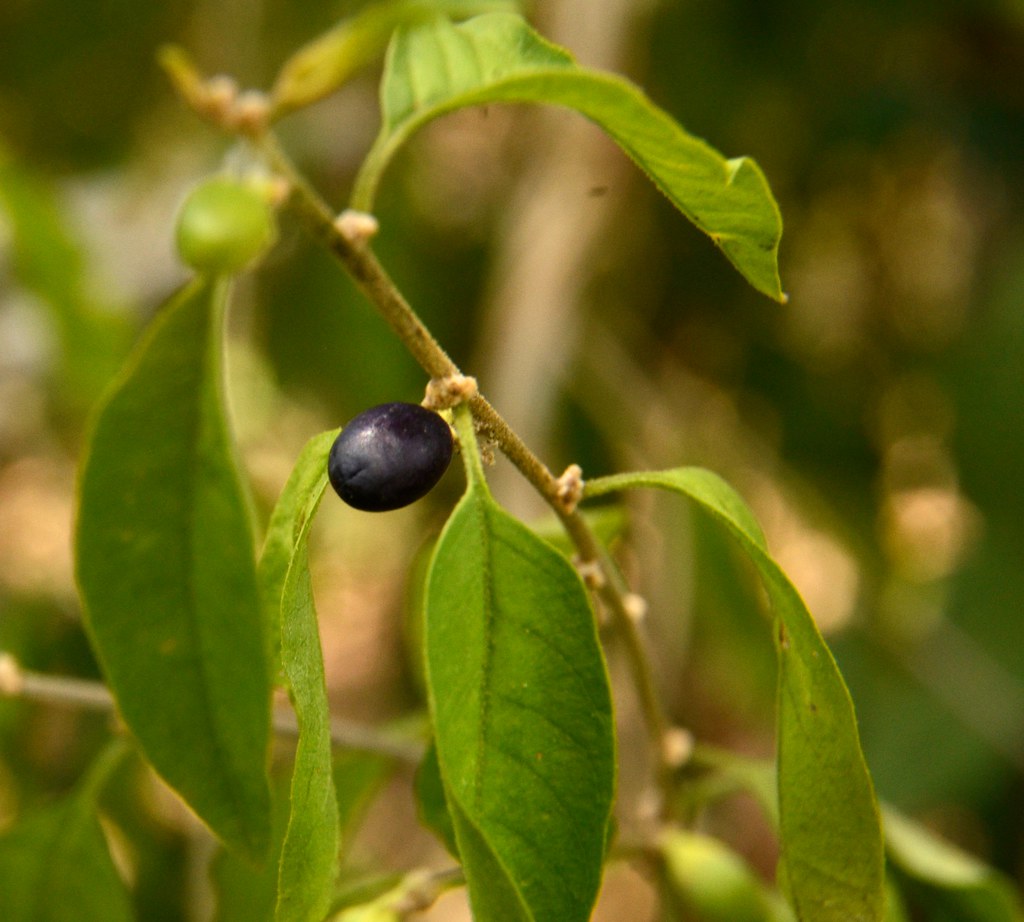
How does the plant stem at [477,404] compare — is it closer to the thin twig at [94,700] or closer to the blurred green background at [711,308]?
the thin twig at [94,700]

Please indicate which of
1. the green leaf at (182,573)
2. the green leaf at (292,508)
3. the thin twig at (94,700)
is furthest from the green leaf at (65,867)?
the green leaf at (292,508)

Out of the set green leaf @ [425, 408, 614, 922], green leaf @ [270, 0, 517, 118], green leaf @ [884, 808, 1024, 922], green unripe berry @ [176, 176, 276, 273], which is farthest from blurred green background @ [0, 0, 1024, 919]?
green leaf @ [425, 408, 614, 922]

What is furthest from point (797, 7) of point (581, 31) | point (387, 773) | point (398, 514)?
point (387, 773)

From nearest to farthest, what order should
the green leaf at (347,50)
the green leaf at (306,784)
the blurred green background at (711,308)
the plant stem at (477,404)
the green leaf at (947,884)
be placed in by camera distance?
the green leaf at (306,784), the plant stem at (477,404), the green leaf at (347,50), the green leaf at (947,884), the blurred green background at (711,308)

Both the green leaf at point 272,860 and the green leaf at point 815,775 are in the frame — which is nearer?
the green leaf at point 815,775

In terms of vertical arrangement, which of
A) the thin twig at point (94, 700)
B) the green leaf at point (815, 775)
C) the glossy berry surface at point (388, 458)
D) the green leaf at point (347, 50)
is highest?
the green leaf at point (347, 50)

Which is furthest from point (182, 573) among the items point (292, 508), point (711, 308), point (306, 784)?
point (711, 308)

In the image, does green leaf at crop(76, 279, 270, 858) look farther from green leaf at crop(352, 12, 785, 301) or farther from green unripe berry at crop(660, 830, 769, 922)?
green unripe berry at crop(660, 830, 769, 922)
